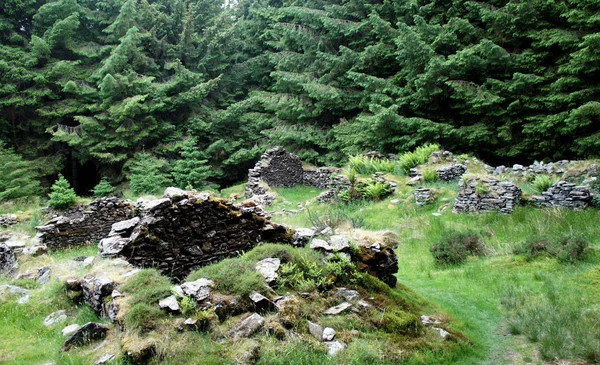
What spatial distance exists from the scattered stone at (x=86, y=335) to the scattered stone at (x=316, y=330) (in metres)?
2.41

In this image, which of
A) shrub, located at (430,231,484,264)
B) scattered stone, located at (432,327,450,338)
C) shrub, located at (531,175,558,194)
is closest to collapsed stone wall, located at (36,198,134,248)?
shrub, located at (430,231,484,264)

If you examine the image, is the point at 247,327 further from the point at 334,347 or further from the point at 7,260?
the point at 7,260

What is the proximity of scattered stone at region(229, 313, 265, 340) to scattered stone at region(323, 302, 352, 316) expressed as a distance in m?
0.93

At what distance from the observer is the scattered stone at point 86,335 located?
4859 millimetres

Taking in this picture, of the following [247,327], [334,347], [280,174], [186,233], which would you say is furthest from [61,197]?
[334,347]

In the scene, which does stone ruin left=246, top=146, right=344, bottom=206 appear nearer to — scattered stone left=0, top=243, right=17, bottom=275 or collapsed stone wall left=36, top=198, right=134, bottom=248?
collapsed stone wall left=36, top=198, right=134, bottom=248

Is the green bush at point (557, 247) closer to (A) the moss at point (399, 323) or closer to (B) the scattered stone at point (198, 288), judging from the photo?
(A) the moss at point (399, 323)

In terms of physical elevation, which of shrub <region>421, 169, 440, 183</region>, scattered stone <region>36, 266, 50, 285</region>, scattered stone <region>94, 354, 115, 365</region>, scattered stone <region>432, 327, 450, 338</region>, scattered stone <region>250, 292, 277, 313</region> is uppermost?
shrub <region>421, 169, 440, 183</region>

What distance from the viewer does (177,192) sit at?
7051mm

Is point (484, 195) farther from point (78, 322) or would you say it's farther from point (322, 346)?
point (78, 322)

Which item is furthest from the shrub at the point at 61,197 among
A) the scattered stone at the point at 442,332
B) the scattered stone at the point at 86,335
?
the scattered stone at the point at 442,332

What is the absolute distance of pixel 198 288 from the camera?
203 inches

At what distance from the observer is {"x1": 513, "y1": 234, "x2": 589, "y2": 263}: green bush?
26.9ft

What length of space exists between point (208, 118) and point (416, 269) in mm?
19507
